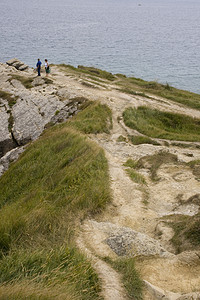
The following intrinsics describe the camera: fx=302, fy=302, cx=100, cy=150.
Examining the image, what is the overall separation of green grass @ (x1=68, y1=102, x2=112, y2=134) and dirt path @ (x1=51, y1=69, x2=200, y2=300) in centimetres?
383

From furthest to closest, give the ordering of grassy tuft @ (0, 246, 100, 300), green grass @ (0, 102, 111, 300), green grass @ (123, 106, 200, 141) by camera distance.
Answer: green grass @ (123, 106, 200, 141)
green grass @ (0, 102, 111, 300)
grassy tuft @ (0, 246, 100, 300)

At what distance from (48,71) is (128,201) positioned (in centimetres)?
3388

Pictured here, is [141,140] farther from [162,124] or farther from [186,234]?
[186,234]

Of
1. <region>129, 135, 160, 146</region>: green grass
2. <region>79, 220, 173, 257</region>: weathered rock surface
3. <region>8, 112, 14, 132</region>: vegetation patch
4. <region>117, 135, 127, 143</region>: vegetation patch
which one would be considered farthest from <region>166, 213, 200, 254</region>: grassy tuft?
<region>8, 112, 14, 132</region>: vegetation patch

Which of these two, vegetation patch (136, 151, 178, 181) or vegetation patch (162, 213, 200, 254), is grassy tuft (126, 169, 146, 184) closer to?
vegetation patch (136, 151, 178, 181)

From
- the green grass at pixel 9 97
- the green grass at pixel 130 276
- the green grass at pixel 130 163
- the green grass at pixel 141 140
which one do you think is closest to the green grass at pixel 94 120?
the green grass at pixel 141 140

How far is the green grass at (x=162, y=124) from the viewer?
2249cm

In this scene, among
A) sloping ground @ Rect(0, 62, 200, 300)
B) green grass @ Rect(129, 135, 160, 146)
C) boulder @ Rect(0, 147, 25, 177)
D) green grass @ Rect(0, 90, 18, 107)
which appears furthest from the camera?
green grass @ Rect(0, 90, 18, 107)

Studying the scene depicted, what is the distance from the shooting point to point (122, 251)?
25.2 ft

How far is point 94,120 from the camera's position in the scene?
23234 mm

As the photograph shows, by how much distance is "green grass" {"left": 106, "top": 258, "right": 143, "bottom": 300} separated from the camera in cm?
593

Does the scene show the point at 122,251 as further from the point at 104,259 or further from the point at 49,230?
the point at 49,230

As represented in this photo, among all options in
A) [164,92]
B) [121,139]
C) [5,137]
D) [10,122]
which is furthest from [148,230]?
[164,92]

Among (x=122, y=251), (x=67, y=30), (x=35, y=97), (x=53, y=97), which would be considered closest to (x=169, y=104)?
(x=53, y=97)
